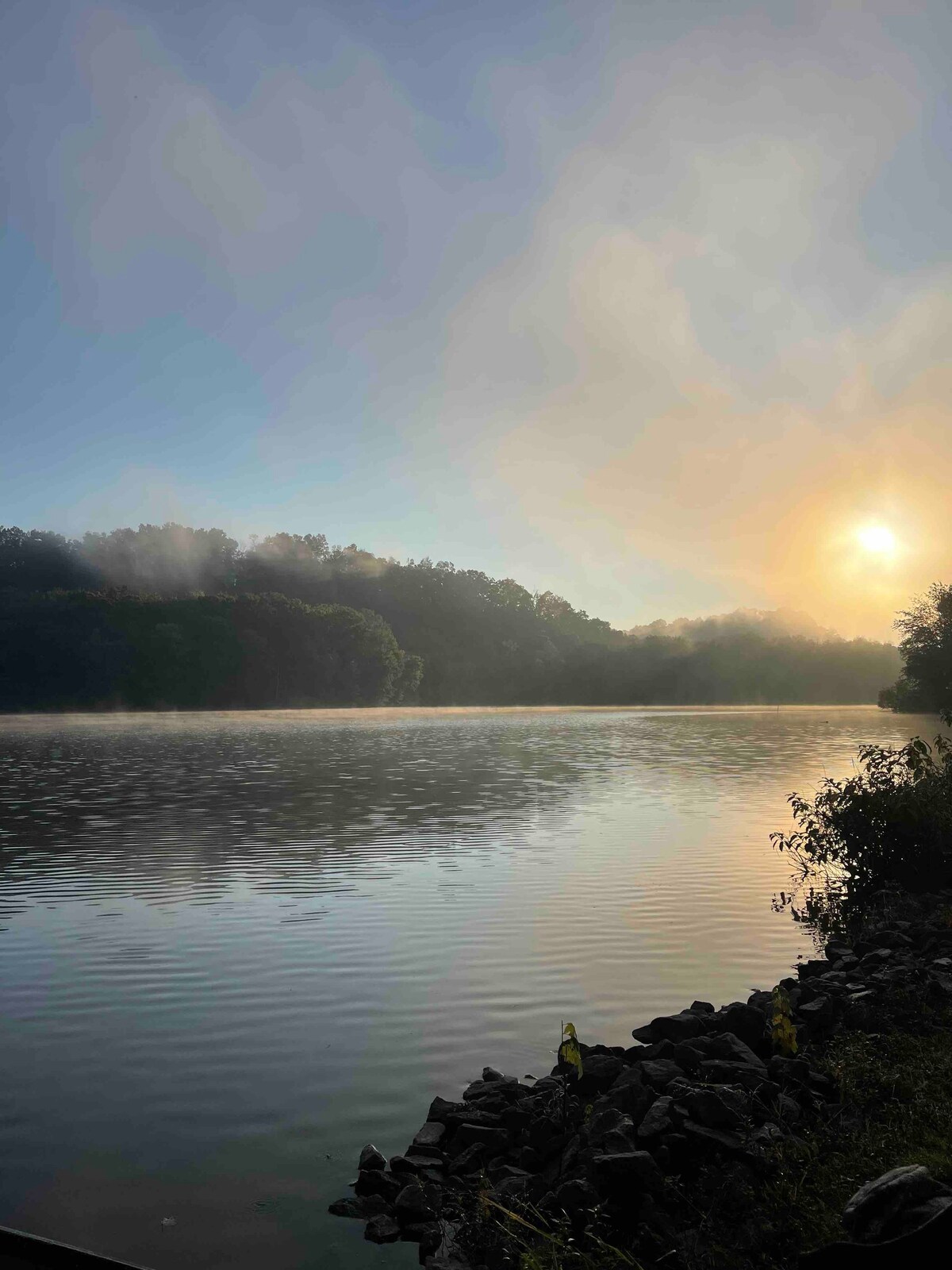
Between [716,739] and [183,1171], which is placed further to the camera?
[716,739]

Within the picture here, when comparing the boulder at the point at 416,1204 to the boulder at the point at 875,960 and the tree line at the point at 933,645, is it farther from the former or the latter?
the tree line at the point at 933,645

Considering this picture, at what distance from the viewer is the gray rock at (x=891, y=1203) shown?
4.70 meters

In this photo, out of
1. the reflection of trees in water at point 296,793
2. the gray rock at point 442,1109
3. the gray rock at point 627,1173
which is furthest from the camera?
the reflection of trees in water at point 296,793

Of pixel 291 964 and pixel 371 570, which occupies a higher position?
pixel 371 570

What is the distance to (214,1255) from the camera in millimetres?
5594

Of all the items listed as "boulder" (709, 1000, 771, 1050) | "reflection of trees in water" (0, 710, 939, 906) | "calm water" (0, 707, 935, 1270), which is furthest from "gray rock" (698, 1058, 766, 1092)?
"reflection of trees in water" (0, 710, 939, 906)

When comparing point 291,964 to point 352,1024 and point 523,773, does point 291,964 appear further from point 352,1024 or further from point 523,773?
point 523,773

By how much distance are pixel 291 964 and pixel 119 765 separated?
28.9 metres

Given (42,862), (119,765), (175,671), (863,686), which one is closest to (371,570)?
(175,671)

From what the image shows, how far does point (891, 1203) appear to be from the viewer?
4805 millimetres

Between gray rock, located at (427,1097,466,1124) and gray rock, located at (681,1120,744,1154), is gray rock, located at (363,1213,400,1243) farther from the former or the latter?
gray rock, located at (681,1120,744,1154)

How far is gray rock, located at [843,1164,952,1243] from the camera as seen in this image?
470 centimetres

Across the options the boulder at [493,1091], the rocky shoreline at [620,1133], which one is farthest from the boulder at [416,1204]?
the boulder at [493,1091]

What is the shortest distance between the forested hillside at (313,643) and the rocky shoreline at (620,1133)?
100085 mm
